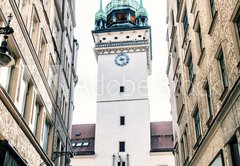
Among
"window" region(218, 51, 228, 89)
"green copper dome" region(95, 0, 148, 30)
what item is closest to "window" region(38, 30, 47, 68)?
"window" region(218, 51, 228, 89)

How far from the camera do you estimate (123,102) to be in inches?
2158

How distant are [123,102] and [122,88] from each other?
262 centimetres

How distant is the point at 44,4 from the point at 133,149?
33810 millimetres

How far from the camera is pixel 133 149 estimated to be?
168 feet

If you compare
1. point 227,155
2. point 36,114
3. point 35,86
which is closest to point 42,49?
point 35,86

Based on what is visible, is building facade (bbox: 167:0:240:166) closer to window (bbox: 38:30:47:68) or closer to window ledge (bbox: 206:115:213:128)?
window ledge (bbox: 206:115:213:128)

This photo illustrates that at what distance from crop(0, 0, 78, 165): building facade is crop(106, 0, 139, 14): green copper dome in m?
42.7

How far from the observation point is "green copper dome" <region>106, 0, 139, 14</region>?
69875mm

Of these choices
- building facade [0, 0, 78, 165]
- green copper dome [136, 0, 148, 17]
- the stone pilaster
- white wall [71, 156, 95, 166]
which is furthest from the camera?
green copper dome [136, 0, 148, 17]

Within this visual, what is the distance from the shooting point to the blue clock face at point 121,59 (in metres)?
58.6

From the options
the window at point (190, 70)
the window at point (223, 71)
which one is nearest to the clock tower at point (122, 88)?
the window at point (190, 70)

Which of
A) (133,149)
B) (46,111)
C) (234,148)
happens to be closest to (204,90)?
(234,148)

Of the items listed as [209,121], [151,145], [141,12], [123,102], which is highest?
[141,12]

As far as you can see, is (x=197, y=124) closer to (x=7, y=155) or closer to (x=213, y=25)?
(x=213, y=25)
